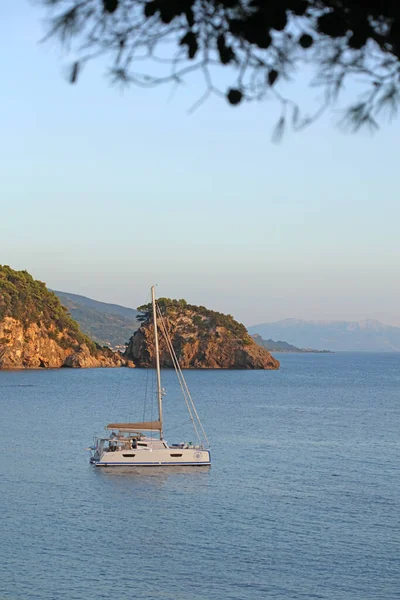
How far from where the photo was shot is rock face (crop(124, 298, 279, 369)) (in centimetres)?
16250

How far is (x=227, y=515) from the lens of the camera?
109 ft

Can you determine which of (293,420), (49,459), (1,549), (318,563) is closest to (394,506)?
(318,563)

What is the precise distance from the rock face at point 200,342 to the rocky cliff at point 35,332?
789 cm

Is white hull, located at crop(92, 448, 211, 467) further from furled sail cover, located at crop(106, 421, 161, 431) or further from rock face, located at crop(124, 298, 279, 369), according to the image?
rock face, located at crop(124, 298, 279, 369)

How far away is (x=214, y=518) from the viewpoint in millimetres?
32719

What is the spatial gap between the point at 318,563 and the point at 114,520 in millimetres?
9053

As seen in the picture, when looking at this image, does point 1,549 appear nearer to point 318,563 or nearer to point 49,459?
point 318,563

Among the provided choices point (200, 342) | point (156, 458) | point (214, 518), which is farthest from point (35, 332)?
point (214, 518)

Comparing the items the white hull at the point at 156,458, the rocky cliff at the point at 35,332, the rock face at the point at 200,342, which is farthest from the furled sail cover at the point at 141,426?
the rock face at the point at 200,342

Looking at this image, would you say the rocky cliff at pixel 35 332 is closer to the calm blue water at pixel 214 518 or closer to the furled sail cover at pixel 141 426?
the calm blue water at pixel 214 518

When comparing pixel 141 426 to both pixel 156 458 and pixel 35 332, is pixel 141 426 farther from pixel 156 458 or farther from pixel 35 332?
pixel 35 332

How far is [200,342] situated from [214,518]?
132032 millimetres

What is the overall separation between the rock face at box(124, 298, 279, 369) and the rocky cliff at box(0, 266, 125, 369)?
7.89 meters

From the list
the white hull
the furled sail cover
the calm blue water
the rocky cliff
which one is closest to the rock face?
the rocky cliff
